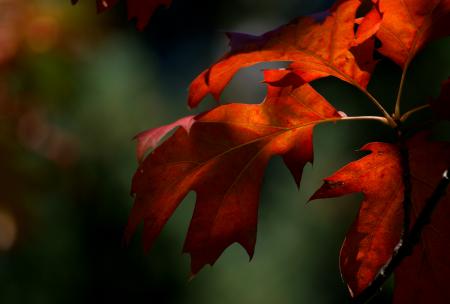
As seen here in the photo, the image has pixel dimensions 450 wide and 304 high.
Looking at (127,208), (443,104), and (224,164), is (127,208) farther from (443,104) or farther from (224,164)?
(443,104)

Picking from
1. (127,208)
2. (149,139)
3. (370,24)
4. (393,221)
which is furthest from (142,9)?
(127,208)

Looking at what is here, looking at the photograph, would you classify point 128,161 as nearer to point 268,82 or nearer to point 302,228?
point 302,228

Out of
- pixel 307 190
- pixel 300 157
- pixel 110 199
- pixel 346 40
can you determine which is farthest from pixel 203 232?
pixel 110 199

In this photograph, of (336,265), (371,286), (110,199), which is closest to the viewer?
(371,286)

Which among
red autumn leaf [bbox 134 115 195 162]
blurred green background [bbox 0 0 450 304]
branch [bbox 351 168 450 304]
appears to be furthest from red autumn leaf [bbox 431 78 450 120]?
blurred green background [bbox 0 0 450 304]

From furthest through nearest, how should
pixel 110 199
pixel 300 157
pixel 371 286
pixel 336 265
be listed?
pixel 110 199, pixel 336 265, pixel 300 157, pixel 371 286

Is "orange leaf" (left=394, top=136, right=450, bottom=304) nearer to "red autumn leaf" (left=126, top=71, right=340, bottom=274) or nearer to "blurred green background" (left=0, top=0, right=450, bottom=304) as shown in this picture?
"red autumn leaf" (left=126, top=71, right=340, bottom=274)
